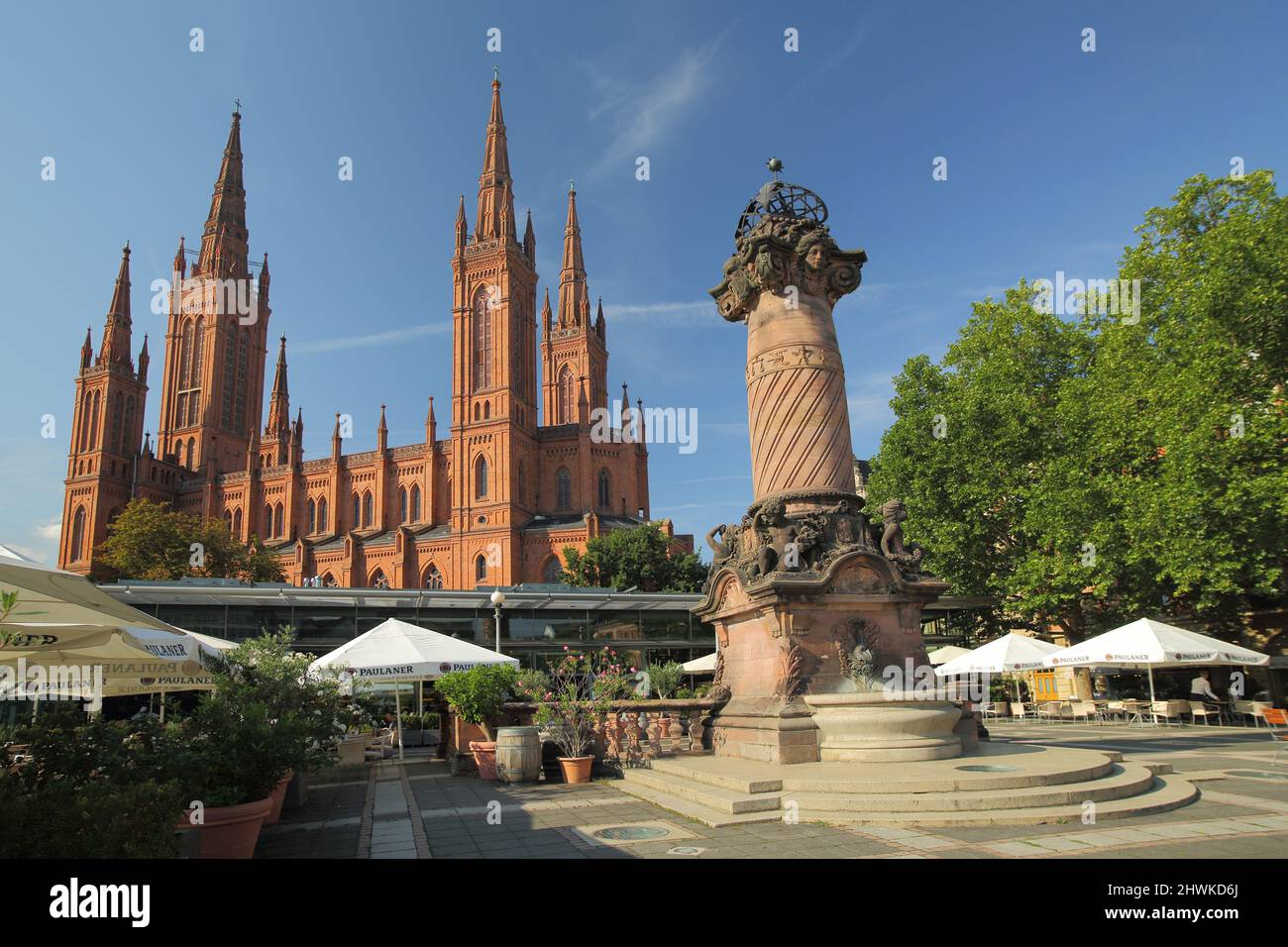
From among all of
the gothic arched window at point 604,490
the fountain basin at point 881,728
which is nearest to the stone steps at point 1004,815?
the fountain basin at point 881,728

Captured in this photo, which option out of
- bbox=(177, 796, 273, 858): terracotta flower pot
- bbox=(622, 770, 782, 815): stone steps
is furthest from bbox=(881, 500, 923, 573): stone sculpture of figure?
bbox=(177, 796, 273, 858): terracotta flower pot

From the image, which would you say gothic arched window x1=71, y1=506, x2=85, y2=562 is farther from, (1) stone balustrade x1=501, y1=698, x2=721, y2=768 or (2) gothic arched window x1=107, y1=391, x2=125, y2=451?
(1) stone balustrade x1=501, y1=698, x2=721, y2=768

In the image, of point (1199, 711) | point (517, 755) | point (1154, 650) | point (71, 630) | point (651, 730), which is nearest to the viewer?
point (71, 630)

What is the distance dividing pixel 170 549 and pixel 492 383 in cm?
2643

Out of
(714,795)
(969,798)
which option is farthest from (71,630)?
(969,798)

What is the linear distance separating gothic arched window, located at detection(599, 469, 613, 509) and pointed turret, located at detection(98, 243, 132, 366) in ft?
149

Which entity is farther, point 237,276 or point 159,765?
point 237,276

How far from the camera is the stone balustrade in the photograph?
39.3 ft

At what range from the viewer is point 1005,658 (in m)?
19.4

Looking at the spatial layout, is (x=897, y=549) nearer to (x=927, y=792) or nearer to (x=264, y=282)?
(x=927, y=792)
